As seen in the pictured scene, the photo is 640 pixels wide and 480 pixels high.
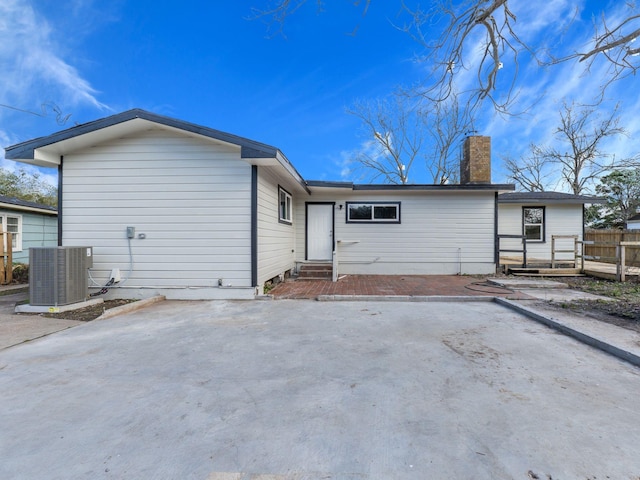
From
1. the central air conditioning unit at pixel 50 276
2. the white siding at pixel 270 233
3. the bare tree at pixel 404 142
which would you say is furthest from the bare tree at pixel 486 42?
the bare tree at pixel 404 142

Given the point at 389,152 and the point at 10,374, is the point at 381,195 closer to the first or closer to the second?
the point at 10,374

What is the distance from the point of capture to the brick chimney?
32.1ft

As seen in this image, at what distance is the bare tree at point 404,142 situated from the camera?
18828 mm

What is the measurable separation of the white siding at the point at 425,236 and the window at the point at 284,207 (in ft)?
3.90

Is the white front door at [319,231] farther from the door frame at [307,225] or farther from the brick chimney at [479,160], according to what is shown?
the brick chimney at [479,160]

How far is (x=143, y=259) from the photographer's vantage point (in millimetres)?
6387

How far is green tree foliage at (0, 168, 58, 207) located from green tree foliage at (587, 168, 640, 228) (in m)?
40.3

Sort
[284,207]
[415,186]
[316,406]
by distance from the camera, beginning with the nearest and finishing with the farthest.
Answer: [316,406] < [284,207] < [415,186]

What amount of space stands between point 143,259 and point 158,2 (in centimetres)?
663

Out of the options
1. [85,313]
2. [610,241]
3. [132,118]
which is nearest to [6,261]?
[85,313]

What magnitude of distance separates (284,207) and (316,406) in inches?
277

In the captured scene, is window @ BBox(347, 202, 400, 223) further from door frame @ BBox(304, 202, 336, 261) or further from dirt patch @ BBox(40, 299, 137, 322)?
dirt patch @ BBox(40, 299, 137, 322)

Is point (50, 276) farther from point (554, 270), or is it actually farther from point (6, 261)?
point (554, 270)

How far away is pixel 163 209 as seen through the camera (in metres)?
6.36
